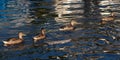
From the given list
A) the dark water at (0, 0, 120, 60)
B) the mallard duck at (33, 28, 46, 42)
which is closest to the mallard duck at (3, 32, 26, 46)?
the dark water at (0, 0, 120, 60)

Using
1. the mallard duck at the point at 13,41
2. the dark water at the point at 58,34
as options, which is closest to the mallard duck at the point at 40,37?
the dark water at the point at 58,34

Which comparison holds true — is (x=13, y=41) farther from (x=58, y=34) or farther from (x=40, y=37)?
(x=58, y=34)

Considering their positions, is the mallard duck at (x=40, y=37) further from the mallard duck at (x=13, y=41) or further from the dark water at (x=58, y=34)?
the mallard duck at (x=13, y=41)

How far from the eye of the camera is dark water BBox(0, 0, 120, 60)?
20578 millimetres

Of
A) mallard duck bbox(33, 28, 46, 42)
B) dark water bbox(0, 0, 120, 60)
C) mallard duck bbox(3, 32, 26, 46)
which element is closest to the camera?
dark water bbox(0, 0, 120, 60)

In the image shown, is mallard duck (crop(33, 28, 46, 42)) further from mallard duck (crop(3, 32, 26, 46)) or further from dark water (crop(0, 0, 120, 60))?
mallard duck (crop(3, 32, 26, 46))

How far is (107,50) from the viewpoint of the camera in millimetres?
21188

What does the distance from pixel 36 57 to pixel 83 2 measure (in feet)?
65.0

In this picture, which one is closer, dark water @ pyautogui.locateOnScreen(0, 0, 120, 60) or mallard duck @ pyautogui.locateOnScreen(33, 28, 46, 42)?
dark water @ pyautogui.locateOnScreen(0, 0, 120, 60)

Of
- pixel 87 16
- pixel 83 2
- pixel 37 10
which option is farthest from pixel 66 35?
pixel 83 2

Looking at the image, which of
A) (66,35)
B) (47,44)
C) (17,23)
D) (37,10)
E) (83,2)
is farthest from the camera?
(83,2)

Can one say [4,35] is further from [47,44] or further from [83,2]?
[83,2]

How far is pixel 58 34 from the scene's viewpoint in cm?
2494

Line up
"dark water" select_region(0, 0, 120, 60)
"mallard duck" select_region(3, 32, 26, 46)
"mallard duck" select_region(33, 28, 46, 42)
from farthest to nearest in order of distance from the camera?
"mallard duck" select_region(33, 28, 46, 42)
"mallard duck" select_region(3, 32, 26, 46)
"dark water" select_region(0, 0, 120, 60)
